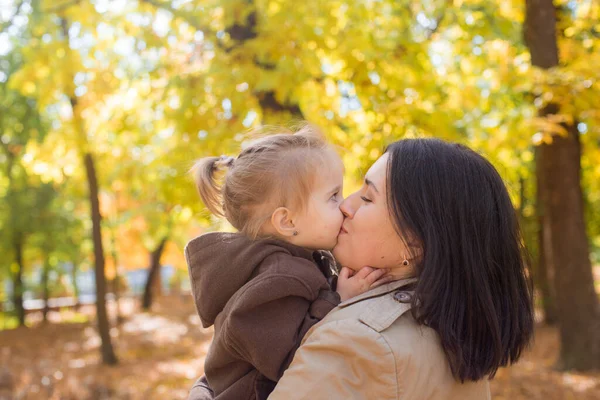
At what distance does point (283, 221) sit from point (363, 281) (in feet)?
1.04

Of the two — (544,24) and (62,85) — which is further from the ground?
(544,24)

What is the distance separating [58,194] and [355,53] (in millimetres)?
15027

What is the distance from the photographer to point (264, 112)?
18.4ft

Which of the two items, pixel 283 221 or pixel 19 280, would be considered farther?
pixel 19 280

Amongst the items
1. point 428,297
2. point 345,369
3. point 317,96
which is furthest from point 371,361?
point 317,96

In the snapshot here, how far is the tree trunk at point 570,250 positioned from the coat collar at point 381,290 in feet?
20.7

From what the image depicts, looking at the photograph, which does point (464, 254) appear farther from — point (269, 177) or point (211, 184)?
point (211, 184)

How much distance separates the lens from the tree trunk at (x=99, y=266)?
408 inches

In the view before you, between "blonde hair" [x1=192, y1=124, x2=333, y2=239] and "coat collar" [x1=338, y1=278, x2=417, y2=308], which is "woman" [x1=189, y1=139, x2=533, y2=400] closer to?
"coat collar" [x1=338, y1=278, x2=417, y2=308]

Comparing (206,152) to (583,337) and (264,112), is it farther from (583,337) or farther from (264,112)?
(583,337)

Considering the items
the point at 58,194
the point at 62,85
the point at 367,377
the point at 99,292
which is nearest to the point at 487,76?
the point at 62,85

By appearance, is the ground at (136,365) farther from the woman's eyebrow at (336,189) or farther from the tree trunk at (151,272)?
the woman's eyebrow at (336,189)

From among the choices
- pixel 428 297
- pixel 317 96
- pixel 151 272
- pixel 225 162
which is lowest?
pixel 151 272

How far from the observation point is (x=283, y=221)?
1.89 m
